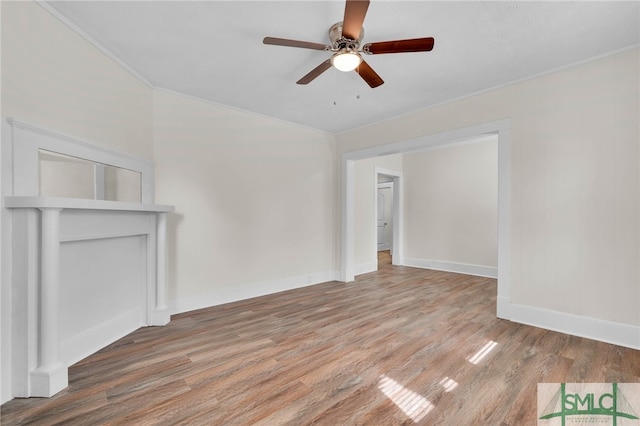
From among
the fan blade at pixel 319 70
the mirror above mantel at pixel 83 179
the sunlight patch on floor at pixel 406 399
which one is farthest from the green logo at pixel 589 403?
the mirror above mantel at pixel 83 179

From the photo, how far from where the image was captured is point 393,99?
3516 millimetres

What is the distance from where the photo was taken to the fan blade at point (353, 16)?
154 cm

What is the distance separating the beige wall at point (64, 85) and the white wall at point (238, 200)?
0.44 meters

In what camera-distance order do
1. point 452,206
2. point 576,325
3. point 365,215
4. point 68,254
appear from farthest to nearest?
1. point 452,206
2. point 365,215
3. point 576,325
4. point 68,254

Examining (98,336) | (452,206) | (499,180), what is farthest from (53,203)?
(452,206)

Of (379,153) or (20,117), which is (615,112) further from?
(20,117)

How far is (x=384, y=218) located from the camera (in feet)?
31.6

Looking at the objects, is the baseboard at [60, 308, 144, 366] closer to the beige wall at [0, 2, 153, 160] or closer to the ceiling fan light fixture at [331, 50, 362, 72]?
the beige wall at [0, 2, 153, 160]

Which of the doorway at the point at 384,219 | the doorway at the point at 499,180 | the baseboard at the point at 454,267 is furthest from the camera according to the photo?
the doorway at the point at 384,219

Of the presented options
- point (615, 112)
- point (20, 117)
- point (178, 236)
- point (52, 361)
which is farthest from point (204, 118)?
point (615, 112)

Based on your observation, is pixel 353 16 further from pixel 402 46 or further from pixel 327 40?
pixel 327 40

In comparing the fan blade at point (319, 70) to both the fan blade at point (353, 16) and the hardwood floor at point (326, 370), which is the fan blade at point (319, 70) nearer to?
the fan blade at point (353, 16)

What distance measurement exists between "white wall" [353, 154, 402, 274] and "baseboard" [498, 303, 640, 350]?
2.75 meters

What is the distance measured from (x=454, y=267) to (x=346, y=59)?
16.4ft
